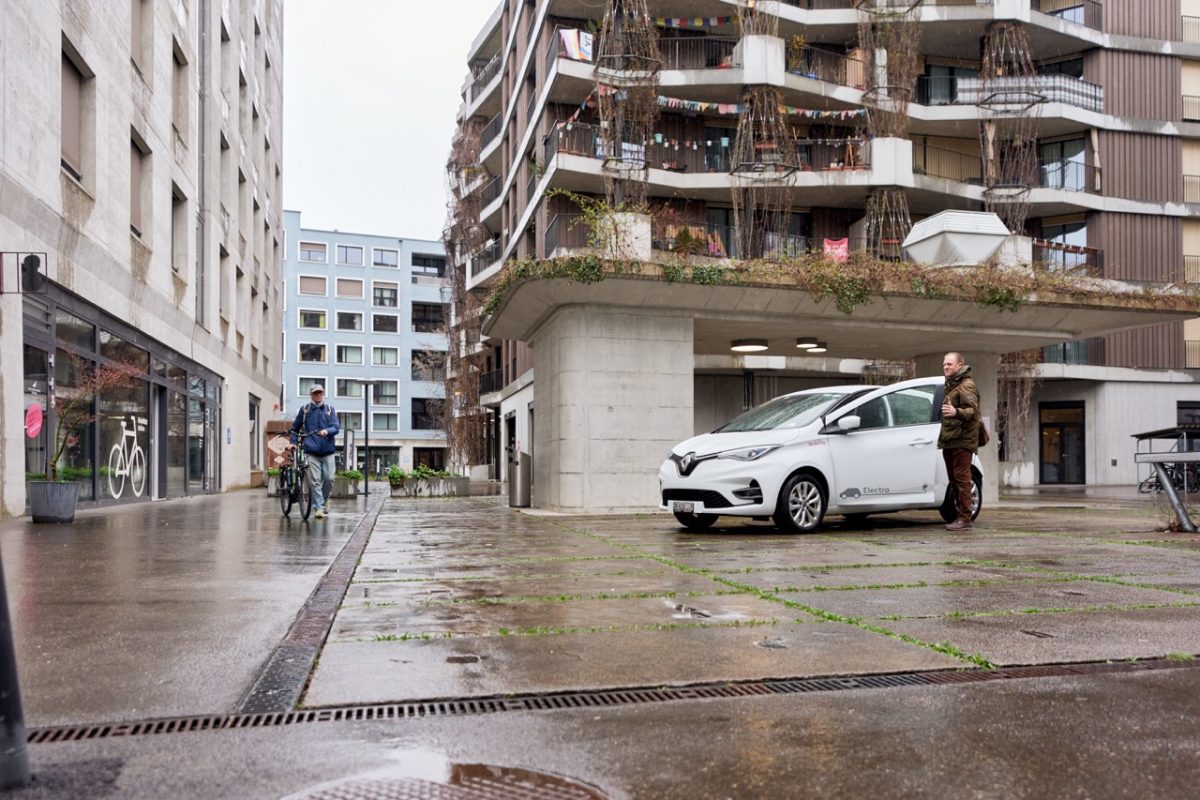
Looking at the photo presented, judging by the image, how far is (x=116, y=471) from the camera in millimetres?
18156

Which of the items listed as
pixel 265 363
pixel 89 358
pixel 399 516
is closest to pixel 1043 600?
pixel 399 516

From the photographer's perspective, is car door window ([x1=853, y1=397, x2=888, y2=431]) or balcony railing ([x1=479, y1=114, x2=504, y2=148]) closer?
car door window ([x1=853, y1=397, x2=888, y2=431])

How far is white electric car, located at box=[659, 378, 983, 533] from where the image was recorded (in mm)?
10789

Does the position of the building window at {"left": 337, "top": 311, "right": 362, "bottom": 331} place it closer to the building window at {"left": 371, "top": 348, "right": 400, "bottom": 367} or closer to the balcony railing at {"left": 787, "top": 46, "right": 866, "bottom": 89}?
the building window at {"left": 371, "top": 348, "right": 400, "bottom": 367}

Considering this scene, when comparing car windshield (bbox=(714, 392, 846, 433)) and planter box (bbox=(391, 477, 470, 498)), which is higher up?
car windshield (bbox=(714, 392, 846, 433))

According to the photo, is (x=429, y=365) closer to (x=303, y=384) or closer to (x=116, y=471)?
(x=303, y=384)

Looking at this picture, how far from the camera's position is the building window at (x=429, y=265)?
276 feet

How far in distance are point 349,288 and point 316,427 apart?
72.2 metres

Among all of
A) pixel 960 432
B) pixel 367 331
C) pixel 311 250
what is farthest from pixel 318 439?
pixel 311 250

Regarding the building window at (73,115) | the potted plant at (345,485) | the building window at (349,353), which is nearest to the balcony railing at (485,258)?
the potted plant at (345,485)

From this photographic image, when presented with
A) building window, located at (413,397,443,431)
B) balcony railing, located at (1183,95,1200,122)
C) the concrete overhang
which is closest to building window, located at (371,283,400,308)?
building window, located at (413,397,443,431)

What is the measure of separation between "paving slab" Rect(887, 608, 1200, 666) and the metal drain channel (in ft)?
0.60

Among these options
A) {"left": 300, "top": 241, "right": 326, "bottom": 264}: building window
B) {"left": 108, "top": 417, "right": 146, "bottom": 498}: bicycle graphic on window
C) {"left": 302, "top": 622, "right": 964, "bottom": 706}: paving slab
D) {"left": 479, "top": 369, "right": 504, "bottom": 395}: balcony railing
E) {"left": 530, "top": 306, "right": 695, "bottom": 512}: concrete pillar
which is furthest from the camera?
{"left": 300, "top": 241, "right": 326, "bottom": 264}: building window

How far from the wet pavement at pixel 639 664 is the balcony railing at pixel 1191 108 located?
118ft
